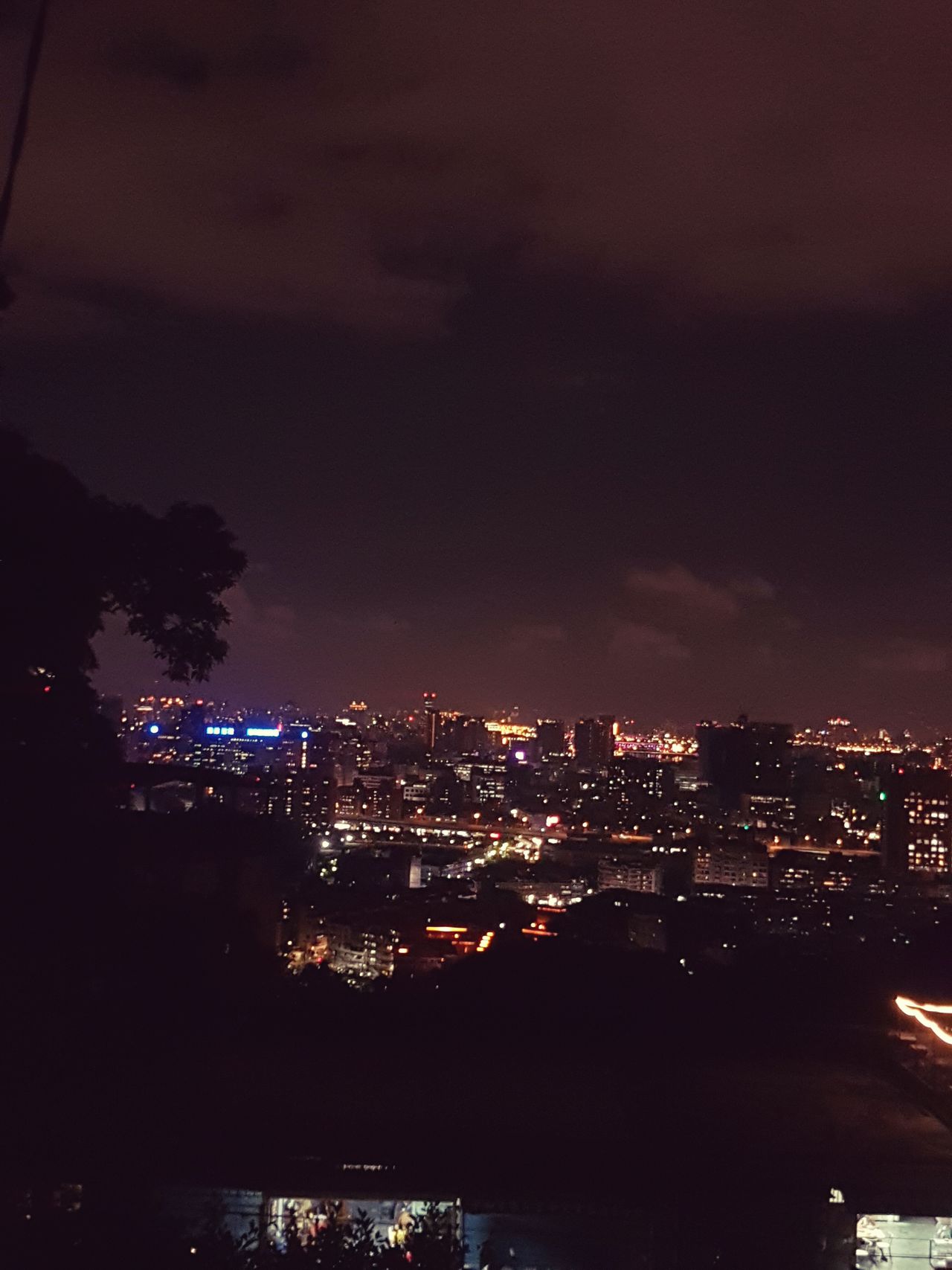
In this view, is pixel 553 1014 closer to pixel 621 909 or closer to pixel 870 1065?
pixel 870 1065

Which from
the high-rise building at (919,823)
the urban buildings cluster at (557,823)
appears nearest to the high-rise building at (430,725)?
the urban buildings cluster at (557,823)

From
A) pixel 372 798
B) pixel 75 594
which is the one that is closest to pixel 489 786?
pixel 372 798

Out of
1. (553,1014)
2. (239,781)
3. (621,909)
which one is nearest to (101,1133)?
(553,1014)

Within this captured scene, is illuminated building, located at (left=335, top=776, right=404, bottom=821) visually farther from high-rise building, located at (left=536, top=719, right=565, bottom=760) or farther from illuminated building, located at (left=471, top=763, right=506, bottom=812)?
high-rise building, located at (left=536, top=719, right=565, bottom=760)

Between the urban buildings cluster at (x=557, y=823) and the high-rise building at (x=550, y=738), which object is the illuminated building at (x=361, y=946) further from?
the high-rise building at (x=550, y=738)

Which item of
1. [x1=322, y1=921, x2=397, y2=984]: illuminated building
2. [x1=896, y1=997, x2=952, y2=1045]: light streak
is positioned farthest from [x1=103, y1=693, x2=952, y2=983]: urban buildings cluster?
[x1=896, y1=997, x2=952, y2=1045]: light streak

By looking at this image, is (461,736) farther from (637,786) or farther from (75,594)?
(75,594)
